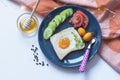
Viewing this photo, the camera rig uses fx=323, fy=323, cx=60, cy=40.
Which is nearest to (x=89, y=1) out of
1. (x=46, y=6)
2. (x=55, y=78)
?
(x=46, y=6)

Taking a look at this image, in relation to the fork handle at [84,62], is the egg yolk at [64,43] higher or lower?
higher

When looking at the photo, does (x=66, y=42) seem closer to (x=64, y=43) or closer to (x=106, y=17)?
(x=64, y=43)

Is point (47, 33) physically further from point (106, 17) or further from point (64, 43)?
point (106, 17)

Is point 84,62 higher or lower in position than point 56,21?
lower

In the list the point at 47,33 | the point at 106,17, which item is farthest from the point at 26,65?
the point at 106,17

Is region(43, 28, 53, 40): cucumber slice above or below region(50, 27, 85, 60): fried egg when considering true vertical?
above
